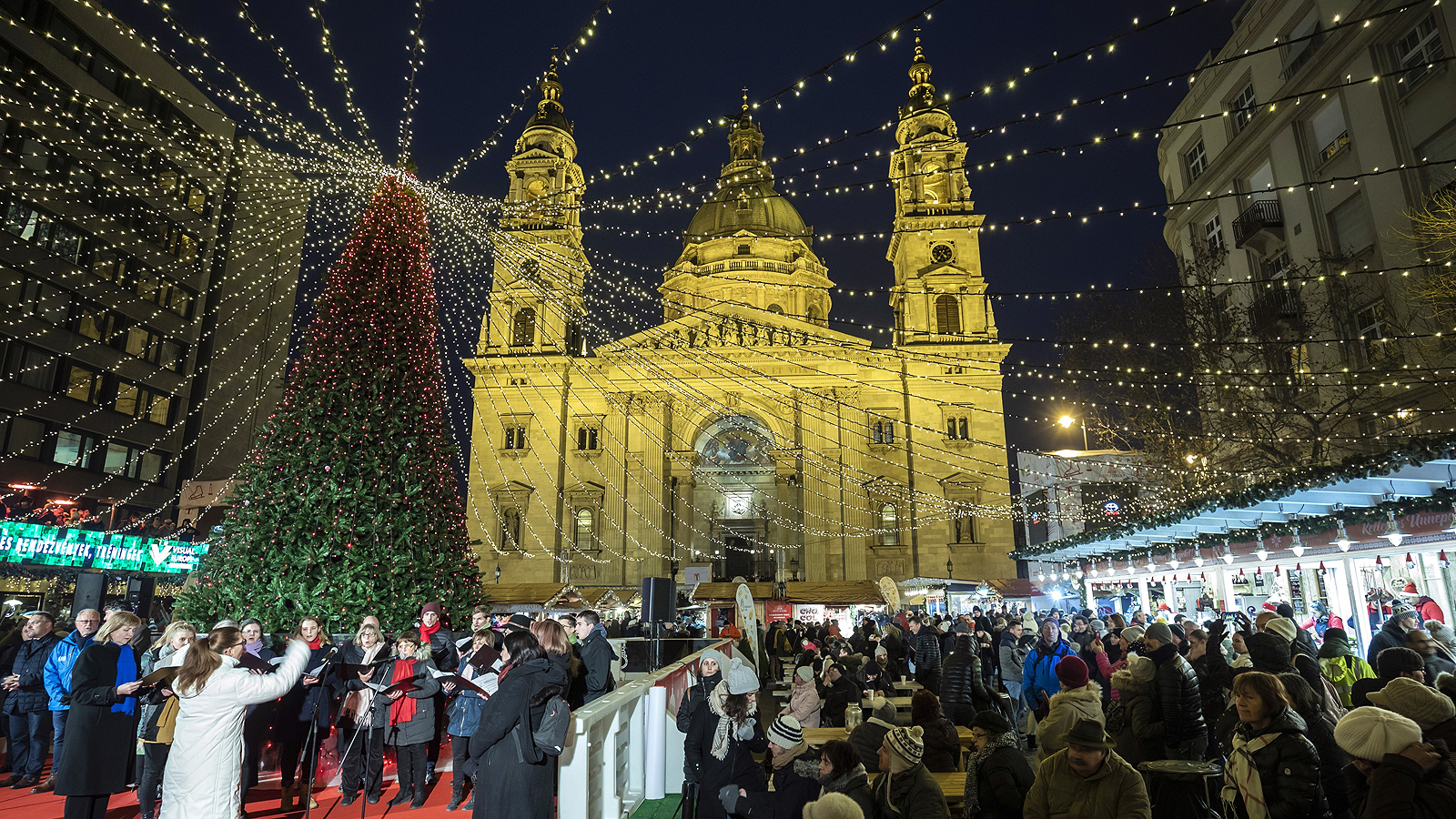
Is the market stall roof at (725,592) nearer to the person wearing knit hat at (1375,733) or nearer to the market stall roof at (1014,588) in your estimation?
the market stall roof at (1014,588)

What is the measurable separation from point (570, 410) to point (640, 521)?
7310 millimetres

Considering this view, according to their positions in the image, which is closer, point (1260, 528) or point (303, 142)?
point (303, 142)

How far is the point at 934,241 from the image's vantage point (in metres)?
42.8

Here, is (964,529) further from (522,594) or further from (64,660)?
(64,660)

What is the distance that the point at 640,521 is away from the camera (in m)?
40.0

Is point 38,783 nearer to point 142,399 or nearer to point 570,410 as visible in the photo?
point 142,399

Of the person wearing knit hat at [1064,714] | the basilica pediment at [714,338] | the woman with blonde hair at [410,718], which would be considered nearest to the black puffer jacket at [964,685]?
the person wearing knit hat at [1064,714]

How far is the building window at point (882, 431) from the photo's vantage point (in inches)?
1586

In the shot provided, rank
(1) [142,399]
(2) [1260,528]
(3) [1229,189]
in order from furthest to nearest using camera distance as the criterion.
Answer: (1) [142,399], (3) [1229,189], (2) [1260,528]

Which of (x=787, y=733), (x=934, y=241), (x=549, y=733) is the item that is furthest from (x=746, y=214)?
(x=549, y=733)

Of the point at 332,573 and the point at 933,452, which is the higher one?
the point at 933,452

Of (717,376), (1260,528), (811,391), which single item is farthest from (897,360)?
(1260,528)

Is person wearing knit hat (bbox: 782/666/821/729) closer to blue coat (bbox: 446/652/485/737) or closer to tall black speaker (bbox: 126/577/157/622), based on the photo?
blue coat (bbox: 446/652/485/737)

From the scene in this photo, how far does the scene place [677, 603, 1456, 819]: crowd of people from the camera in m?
3.44
